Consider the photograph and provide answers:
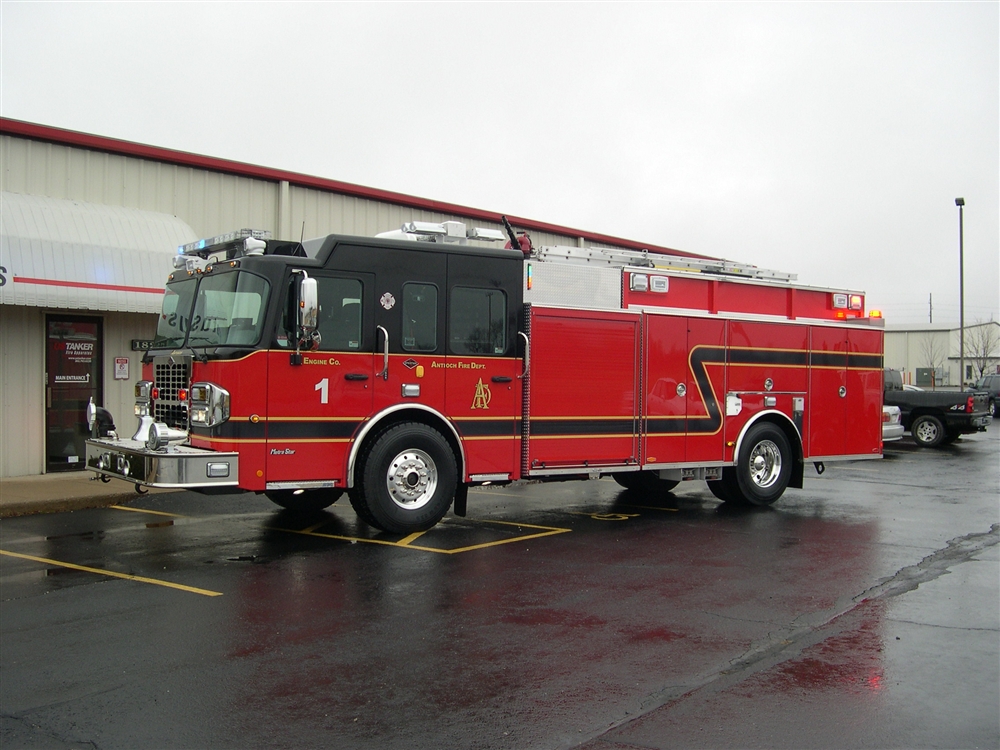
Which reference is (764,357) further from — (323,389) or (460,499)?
(323,389)

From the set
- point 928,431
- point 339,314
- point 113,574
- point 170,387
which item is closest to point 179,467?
point 113,574

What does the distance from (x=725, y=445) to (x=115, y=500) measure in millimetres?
8214

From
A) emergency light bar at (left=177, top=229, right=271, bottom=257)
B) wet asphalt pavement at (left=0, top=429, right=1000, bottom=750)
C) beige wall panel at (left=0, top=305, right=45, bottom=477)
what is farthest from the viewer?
beige wall panel at (left=0, top=305, right=45, bottom=477)

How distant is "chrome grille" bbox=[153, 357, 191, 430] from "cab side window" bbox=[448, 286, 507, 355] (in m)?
2.78

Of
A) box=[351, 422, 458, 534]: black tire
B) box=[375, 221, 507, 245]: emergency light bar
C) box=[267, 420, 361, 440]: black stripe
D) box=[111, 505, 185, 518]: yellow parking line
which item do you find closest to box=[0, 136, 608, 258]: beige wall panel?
box=[111, 505, 185, 518]: yellow parking line

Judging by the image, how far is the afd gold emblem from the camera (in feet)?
32.7

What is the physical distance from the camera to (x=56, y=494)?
479 inches

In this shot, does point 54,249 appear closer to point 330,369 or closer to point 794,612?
point 330,369

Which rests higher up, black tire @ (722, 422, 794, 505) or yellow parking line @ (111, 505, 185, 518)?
black tire @ (722, 422, 794, 505)

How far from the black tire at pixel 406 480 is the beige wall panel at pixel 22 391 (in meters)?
7.48

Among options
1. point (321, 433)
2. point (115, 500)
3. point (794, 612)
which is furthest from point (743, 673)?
point (115, 500)

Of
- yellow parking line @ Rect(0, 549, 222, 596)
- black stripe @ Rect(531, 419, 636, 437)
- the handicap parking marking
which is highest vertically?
black stripe @ Rect(531, 419, 636, 437)

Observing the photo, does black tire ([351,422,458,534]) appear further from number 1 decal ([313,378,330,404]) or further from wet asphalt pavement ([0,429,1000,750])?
number 1 decal ([313,378,330,404])

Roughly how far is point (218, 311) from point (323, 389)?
132 cm
